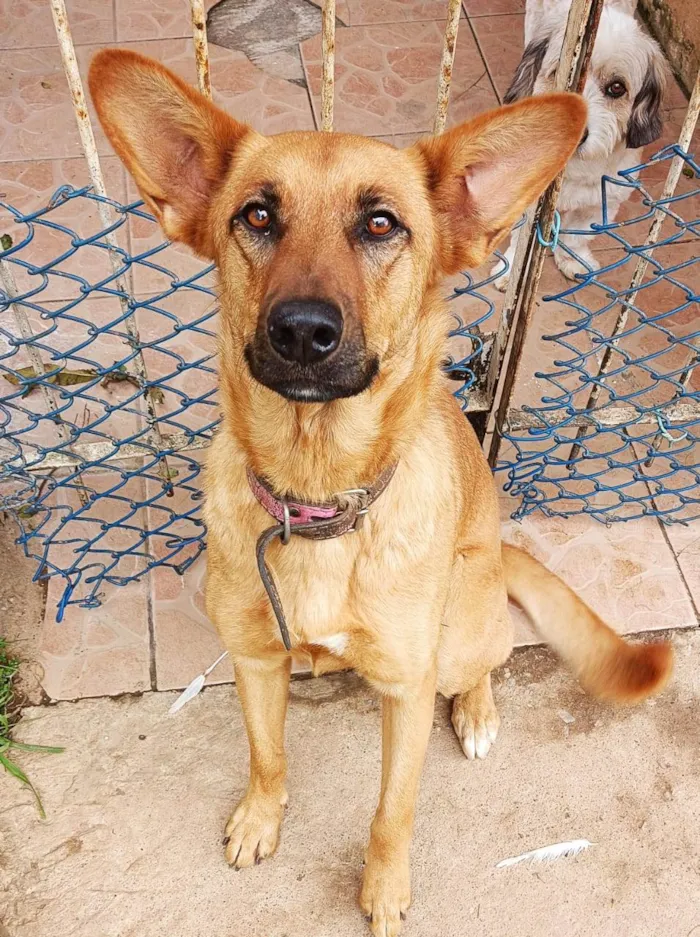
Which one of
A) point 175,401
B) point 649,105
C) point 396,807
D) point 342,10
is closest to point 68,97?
point 342,10

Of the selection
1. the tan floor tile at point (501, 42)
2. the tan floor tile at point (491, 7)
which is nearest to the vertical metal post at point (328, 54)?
the tan floor tile at point (501, 42)

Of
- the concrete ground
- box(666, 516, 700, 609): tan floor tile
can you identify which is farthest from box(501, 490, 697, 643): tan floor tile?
the concrete ground

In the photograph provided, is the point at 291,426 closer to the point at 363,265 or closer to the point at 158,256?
the point at 363,265

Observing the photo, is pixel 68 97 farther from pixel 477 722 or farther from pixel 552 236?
pixel 477 722

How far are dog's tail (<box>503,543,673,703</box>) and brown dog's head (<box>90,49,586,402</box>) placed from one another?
1.21 metres

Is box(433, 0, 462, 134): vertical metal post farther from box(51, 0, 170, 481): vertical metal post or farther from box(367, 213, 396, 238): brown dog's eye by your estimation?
box(51, 0, 170, 481): vertical metal post

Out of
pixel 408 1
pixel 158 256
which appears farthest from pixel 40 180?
pixel 408 1

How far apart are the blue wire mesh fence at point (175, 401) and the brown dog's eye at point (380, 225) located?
81 centimetres

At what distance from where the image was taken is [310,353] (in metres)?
1.70

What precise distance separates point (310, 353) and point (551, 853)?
1934mm

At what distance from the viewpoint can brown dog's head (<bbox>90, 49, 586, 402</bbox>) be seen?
1737mm

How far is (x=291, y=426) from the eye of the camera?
2.01 m

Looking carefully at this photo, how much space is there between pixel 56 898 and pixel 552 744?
5.65 feet

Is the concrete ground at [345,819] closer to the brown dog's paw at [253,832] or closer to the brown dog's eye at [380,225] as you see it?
the brown dog's paw at [253,832]
